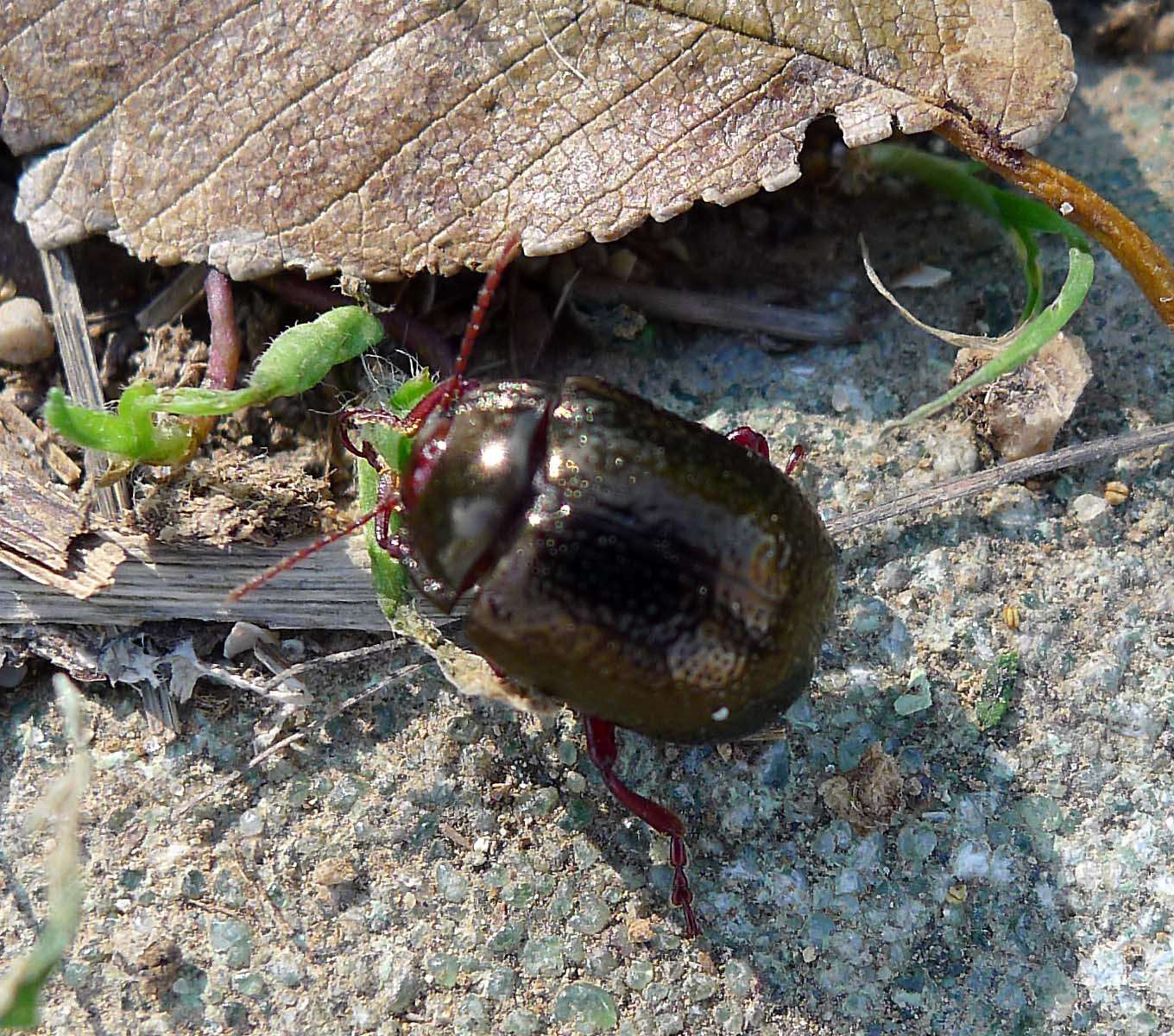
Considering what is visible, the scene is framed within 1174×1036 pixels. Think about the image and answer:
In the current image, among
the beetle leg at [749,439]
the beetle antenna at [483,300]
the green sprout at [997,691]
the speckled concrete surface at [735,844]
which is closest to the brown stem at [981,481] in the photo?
the speckled concrete surface at [735,844]

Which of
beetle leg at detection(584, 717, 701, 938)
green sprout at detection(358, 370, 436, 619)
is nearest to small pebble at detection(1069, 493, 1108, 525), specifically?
beetle leg at detection(584, 717, 701, 938)

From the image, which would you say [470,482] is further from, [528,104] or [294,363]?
[528,104]

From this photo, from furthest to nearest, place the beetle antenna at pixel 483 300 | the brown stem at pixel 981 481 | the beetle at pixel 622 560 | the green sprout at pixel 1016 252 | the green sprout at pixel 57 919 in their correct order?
the brown stem at pixel 981 481 → the green sprout at pixel 1016 252 → the beetle antenna at pixel 483 300 → the beetle at pixel 622 560 → the green sprout at pixel 57 919

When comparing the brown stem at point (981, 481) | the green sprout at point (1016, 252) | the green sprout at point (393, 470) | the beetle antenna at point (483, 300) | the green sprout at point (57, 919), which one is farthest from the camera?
the brown stem at point (981, 481)

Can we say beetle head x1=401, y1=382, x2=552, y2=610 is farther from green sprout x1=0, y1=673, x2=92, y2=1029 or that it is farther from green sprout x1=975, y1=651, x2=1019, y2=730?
green sprout x1=975, y1=651, x2=1019, y2=730

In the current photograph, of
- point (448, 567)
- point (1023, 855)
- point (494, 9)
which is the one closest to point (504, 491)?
point (448, 567)

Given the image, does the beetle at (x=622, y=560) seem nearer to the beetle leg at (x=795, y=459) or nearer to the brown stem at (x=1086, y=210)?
the beetle leg at (x=795, y=459)
